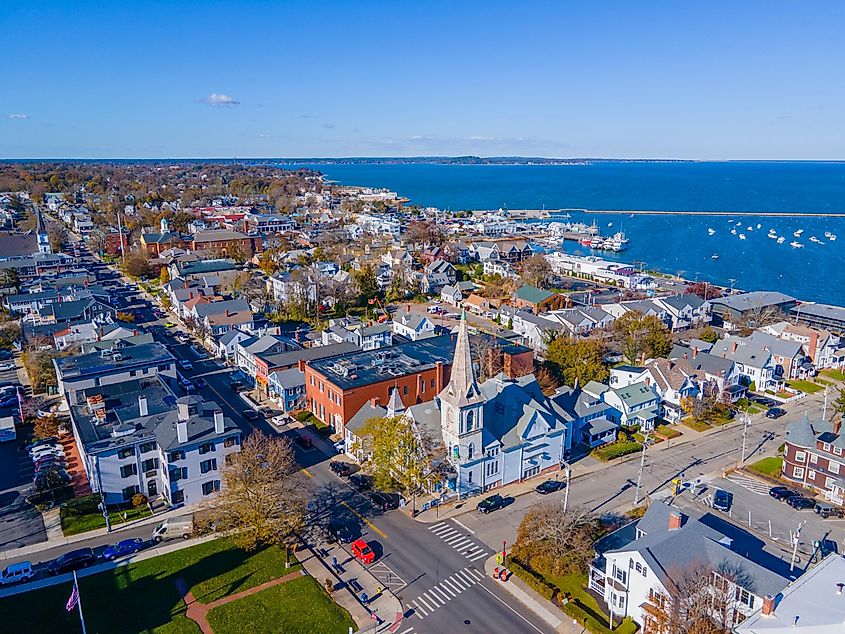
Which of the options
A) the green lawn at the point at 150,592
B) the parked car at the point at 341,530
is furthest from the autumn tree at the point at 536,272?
the green lawn at the point at 150,592

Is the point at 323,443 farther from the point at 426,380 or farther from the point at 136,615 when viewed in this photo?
the point at 136,615

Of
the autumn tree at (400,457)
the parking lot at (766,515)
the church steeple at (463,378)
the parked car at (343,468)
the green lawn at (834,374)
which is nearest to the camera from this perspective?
the parking lot at (766,515)

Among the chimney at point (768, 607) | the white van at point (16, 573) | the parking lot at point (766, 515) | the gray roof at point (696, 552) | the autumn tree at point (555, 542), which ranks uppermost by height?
the chimney at point (768, 607)

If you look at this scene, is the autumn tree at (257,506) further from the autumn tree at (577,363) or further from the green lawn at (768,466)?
the green lawn at (768,466)

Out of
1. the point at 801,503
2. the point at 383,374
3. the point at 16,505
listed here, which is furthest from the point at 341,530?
the point at 801,503

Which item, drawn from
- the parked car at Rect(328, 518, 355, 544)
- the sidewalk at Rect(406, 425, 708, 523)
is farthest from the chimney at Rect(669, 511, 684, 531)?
the parked car at Rect(328, 518, 355, 544)

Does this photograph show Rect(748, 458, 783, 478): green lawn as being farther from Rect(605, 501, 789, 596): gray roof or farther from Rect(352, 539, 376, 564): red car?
Rect(352, 539, 376, 564): red car

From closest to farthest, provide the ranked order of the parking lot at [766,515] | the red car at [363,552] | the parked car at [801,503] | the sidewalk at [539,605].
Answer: the sidewalk at [539,605], the red car at [363,552], the parking lot at [766,515], the parked car at [801,503]

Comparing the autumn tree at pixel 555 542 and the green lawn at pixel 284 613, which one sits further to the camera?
the autumn tree at pixel 555 542
